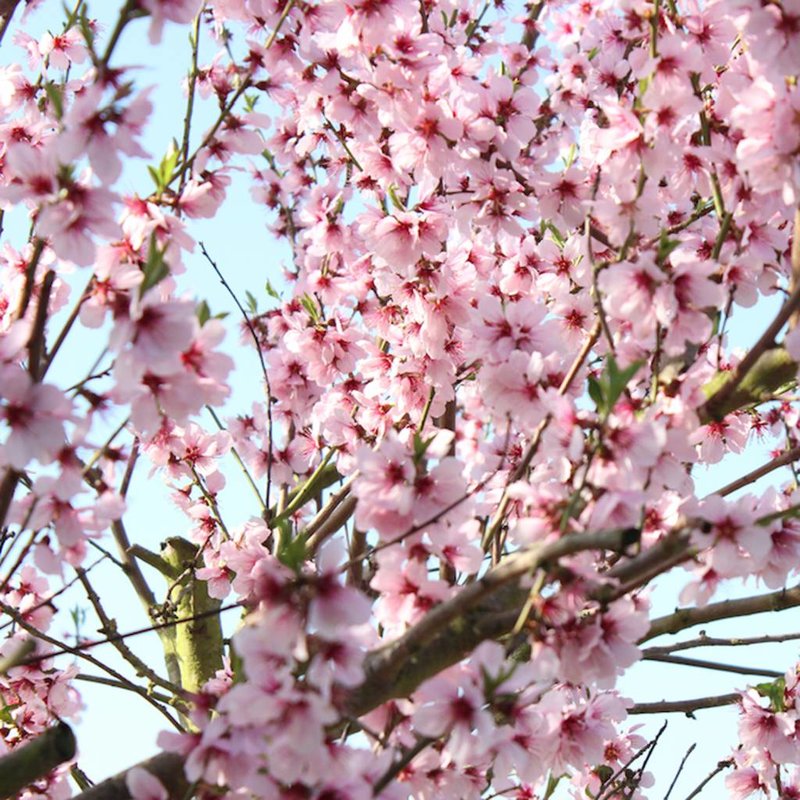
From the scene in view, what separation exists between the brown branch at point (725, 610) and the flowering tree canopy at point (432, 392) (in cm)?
1

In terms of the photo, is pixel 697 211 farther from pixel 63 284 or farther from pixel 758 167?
pixel 63 284

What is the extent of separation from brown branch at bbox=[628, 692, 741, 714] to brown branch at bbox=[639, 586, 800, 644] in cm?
61

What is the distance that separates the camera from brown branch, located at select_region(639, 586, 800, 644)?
9.99 feet

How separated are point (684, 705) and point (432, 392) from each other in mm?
1608

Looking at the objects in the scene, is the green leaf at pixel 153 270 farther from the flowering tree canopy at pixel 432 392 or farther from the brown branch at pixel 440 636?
the brown branch at pixel 440 636

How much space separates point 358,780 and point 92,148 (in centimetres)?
135

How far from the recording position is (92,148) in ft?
6.64

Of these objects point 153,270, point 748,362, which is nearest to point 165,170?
point 153,270

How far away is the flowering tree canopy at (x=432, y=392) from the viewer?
1883 mm

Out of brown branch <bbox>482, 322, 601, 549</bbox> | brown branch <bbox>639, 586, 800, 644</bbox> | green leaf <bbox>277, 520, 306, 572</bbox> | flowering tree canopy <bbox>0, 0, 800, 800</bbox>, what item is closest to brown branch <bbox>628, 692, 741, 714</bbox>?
flowering tree canopy <bbox>0, 0, 800, 800</bbox>

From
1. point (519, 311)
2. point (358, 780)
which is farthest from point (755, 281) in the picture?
point (358, 780)

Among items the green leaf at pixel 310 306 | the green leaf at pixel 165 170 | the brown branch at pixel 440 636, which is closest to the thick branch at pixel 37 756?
the brown branch at pixel 440 636

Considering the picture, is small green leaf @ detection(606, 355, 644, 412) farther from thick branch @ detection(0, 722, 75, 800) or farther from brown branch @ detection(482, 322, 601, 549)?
thick branch @ detection(0, 722, 75, 800)

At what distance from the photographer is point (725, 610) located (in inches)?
124
